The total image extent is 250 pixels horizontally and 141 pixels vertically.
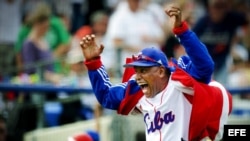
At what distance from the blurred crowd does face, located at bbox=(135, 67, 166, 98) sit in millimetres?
3813

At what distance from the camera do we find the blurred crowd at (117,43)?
43.8 feet

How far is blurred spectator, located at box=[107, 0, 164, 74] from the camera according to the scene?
13977 mm

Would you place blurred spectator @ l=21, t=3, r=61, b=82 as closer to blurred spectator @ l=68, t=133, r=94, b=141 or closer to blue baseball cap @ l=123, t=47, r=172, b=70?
blurred spectator @ l=68, t=133, r=94, b=141

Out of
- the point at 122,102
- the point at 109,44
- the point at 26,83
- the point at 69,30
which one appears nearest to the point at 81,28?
the point at 69,30

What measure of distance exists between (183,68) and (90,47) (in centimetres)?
77

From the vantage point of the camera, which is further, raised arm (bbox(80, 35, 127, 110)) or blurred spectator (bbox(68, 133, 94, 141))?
blurred spectator (bbox(68, 133, 94, 141))

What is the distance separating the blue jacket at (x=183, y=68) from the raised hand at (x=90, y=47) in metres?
0.05

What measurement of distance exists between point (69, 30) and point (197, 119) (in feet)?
27.6

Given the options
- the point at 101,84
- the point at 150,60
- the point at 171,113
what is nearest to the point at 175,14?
the point at 150,60

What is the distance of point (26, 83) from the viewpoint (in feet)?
42.9

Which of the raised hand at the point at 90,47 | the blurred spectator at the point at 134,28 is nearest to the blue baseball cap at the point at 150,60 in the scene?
the raised hand at the point at 90,47

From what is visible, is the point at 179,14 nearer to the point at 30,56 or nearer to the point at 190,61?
the point at 190,61

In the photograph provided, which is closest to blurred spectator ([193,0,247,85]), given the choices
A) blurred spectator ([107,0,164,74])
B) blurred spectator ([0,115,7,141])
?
blurred spectator ([107,0,164,74])

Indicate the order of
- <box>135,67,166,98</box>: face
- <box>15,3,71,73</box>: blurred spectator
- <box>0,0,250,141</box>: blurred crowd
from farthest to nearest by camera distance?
<box>15,3,71,73</box>: blurred spectator
<box>0,0,250,141</box>: blurred crowd
<box>135,67,166,98</box>: face
